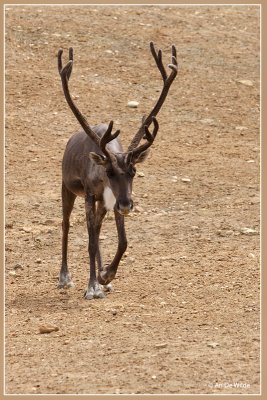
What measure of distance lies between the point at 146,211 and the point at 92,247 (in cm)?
401

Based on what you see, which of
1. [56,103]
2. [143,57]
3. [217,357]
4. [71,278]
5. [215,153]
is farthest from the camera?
[143,57]

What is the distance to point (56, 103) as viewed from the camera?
2030 cm

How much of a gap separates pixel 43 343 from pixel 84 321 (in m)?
0.76

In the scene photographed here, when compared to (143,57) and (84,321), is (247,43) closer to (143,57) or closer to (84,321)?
(143,57)

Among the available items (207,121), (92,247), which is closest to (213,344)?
(92,247)

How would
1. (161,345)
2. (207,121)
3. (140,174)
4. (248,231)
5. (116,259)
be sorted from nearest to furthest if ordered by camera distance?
(161,345) < (116,259) < (248,231) < (140,174) < (207,121)

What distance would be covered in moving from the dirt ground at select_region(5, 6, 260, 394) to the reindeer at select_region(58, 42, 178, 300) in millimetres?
359

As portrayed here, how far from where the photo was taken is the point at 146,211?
16.3 metres

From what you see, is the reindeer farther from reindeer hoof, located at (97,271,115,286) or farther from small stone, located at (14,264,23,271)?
small stone, located at (14,264,23,271)

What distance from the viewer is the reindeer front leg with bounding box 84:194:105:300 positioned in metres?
12.2

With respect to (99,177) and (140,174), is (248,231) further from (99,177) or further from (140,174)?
(99,177)

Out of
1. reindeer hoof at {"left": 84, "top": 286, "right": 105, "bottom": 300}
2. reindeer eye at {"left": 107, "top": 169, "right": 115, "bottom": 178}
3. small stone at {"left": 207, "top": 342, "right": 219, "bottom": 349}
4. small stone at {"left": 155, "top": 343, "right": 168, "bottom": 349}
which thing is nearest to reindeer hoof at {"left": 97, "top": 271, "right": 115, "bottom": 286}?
reindeer hoof at {"left": 84, "top": 286, "right": 105, "bottom": 300}

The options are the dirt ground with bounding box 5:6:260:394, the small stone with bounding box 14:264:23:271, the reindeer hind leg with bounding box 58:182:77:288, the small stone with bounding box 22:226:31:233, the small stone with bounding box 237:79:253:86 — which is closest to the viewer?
the dirt ground with bounding box 5:6:260:394

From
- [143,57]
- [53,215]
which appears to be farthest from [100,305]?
[143,57]
